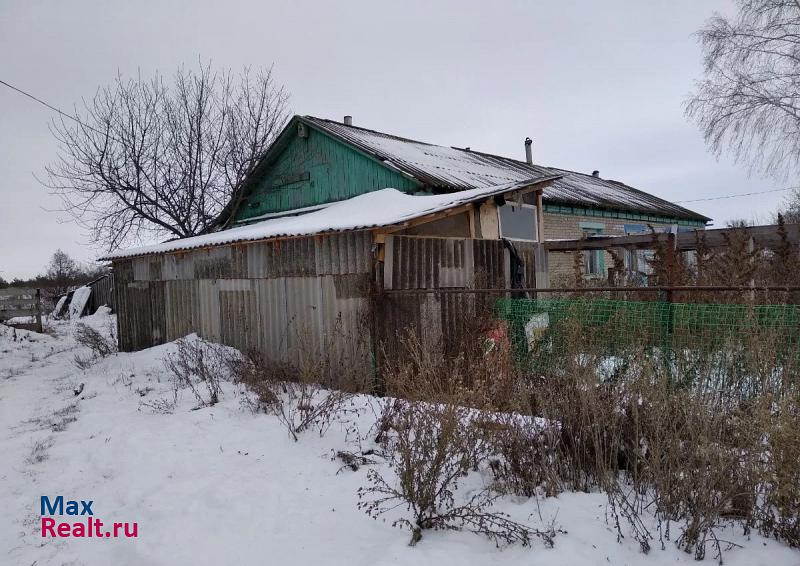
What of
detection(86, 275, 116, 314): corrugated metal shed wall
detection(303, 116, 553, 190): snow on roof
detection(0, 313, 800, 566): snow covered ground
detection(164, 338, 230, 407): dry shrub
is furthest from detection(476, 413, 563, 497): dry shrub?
detection(86, 275, 116, 314): corrugated metal shed wall

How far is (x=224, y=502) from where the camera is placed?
3729 millimetres

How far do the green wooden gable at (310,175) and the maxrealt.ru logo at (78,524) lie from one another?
8.38m

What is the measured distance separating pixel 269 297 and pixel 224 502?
483 centimetres

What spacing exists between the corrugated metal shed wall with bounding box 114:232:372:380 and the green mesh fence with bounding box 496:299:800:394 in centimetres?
210

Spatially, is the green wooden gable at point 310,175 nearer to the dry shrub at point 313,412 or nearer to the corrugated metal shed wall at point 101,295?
the dry shrub at point 313,412

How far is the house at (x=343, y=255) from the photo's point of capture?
6766mm

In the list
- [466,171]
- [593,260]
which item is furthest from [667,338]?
[593,260]

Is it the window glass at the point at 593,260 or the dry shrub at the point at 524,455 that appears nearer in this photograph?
the dry shrub at the point at 524,455

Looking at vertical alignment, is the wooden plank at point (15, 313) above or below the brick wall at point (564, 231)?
below

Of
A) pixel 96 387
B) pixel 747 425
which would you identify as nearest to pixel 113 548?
pixel 747 425

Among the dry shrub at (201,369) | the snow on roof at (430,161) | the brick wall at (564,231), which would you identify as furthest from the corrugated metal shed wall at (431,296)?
the brick wall at (564,231)

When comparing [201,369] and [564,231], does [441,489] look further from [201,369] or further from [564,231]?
[564,231]

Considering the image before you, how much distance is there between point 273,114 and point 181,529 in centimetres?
1545

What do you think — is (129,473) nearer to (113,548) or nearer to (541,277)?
(113,548)
